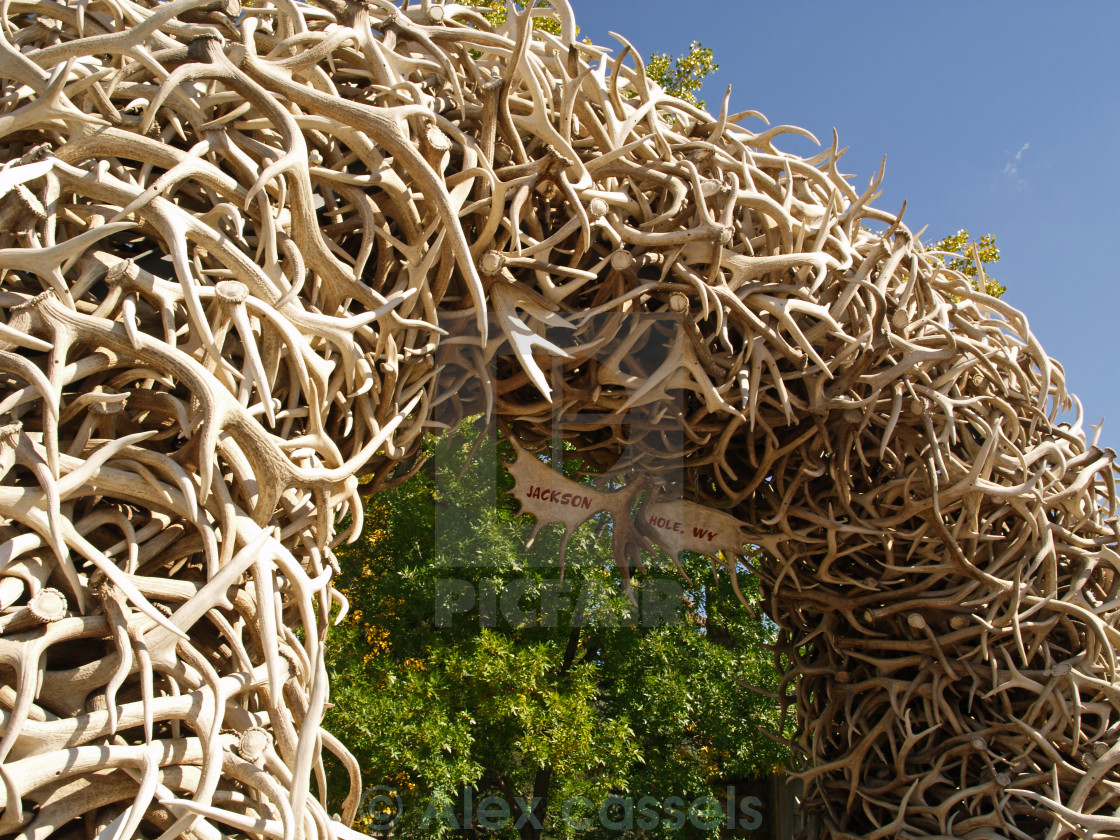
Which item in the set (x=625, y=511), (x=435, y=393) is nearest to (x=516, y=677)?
(x=625, y=511)

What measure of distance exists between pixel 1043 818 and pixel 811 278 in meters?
1.25

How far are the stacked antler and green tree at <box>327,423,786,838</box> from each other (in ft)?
7.89

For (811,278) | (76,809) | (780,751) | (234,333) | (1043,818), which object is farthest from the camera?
(780,751)

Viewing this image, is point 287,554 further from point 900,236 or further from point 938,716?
point 938,716

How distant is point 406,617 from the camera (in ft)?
17.7

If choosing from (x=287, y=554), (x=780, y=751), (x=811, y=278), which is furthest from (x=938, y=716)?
(x=780, y=751)

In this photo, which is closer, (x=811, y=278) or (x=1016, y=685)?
(x=811, y=278)

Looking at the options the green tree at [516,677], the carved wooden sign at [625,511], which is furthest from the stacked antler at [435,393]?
the green tree at [516,677]

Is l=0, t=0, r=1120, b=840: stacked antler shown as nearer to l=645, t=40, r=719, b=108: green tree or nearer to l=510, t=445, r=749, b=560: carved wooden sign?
l=510, t=445, r=749, b=560: carved wooden sign

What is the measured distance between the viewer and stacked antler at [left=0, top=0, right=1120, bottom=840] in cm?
88

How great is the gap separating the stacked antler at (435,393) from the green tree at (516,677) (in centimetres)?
240

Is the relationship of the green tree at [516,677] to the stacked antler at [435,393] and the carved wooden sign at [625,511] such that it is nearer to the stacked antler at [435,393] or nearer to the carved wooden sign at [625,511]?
the carved wooden sign at [625,511]

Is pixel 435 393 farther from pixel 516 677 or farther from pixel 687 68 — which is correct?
pixel 687 68

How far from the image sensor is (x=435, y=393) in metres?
1.47
